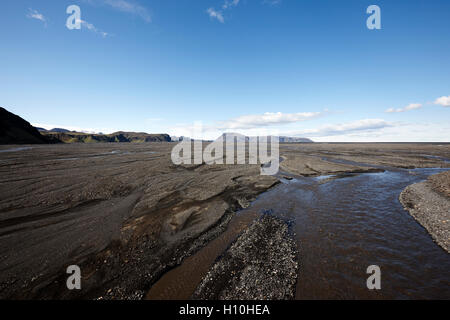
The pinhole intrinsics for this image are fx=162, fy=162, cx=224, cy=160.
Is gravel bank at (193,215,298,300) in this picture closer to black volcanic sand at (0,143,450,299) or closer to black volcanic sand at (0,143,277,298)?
black volcanic sand at (0,143,450,299)

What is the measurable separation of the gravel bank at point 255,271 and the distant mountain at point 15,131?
447 feet

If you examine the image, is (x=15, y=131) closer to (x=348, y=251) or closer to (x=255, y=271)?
(x=255, y=271)

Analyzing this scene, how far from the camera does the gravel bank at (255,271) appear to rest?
6414 mm

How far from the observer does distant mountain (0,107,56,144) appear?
86.6 m

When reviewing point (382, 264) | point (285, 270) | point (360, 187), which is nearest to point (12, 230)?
point (285, 270)

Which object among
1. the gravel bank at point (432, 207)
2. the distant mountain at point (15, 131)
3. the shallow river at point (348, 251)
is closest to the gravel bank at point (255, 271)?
the shallow river at point (348, 251)

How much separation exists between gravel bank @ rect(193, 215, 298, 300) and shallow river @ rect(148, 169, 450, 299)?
19.0 inches

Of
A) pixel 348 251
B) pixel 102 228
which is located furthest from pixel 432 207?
pixel 102 228

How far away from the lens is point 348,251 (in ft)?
30.7

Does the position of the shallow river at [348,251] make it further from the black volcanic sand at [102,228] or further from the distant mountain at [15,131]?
the distant mountain at [15,131]

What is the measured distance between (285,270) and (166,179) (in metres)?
18.7

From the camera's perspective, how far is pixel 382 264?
8406 mm
